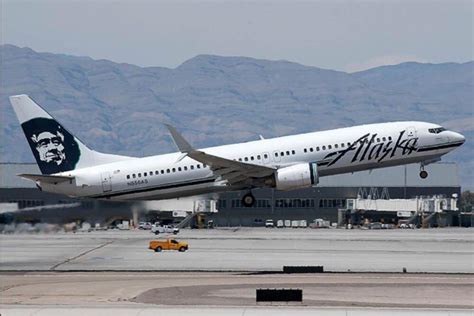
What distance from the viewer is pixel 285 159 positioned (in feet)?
257

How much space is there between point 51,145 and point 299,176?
18.8 metres

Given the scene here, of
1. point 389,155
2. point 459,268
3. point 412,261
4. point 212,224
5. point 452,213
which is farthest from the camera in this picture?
point 452,213

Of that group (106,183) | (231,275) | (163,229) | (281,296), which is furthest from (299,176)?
(163,229)

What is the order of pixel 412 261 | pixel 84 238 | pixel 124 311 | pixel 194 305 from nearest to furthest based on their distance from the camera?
pixel 124 311, pixel 194 305, pixel 412 261, pixel 84 238

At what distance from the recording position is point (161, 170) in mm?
78438

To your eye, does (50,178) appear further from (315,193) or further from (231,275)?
(315,193)

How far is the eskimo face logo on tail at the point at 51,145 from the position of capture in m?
81.7

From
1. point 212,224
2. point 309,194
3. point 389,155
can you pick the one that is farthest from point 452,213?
point 389,155

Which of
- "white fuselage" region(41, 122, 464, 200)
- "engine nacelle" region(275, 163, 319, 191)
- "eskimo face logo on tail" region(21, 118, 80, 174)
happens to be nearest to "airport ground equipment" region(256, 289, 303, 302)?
"engine nacelle" region(275, 163, 319, 191)

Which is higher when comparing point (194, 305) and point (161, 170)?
point (161, 170)

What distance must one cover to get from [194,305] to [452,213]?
127m

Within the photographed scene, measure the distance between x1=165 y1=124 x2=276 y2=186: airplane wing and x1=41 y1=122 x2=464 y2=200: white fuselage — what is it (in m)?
0.78

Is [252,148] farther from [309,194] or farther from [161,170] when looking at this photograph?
[309,194]

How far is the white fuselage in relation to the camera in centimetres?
7712
